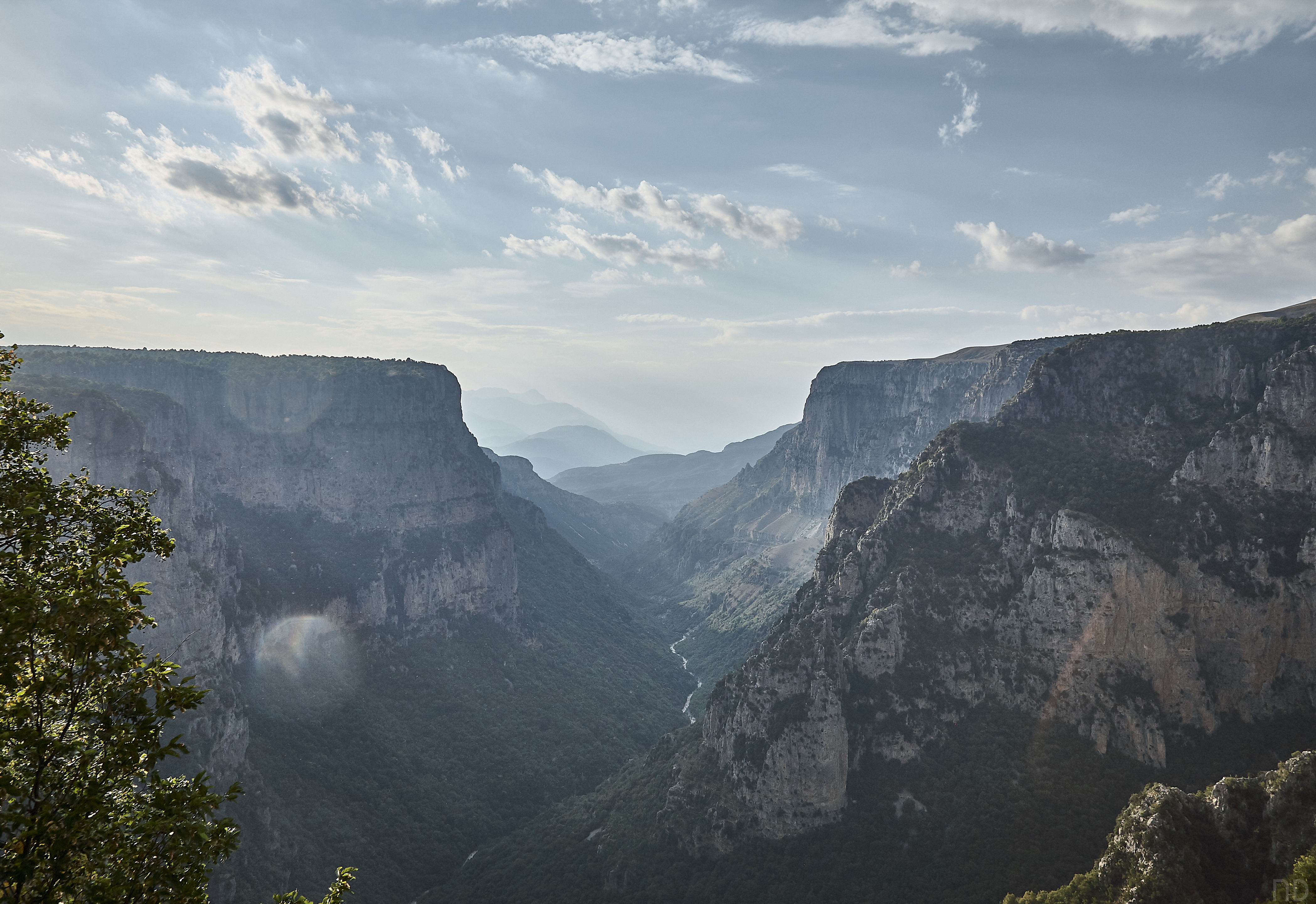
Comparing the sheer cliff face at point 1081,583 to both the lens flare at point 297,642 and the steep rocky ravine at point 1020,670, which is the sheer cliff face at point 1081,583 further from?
the lens flare at point 297,642

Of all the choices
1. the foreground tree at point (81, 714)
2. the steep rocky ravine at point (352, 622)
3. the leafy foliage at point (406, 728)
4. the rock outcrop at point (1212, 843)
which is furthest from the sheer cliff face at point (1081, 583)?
the foreground tree at point (81, 714)

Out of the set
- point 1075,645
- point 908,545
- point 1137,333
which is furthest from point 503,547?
point 1137,333

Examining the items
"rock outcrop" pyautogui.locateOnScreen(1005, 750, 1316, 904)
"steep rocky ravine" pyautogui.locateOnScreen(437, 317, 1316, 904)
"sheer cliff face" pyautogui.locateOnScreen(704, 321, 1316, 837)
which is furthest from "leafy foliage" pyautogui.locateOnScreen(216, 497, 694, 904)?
"rock outcrop" pyautogui.locateOnScreen(1005, 750, 1316, 904)

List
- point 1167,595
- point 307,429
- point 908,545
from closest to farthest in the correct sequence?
point 1167,595, point 908,545, point 307,429

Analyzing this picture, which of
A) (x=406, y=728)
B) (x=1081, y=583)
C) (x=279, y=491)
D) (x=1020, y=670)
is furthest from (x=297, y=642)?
(x=1081, y=583)

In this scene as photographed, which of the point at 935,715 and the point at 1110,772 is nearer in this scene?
the point at 1110,772

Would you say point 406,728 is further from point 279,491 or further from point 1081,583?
point 1081,583

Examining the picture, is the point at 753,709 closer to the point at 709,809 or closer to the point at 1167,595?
the point at 709,809
